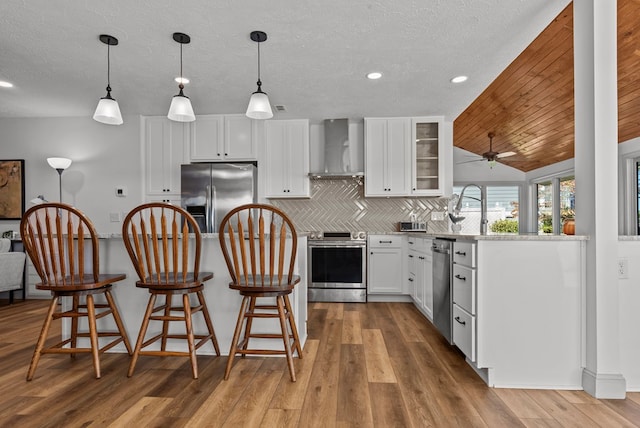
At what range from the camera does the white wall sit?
185 inches

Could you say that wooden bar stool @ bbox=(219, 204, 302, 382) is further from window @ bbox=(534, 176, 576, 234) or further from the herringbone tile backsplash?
window @ bbox=(534, 176, 576, 234)

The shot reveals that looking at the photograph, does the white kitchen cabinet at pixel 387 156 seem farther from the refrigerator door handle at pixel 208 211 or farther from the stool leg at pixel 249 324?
the stool leg at pixel 249 324

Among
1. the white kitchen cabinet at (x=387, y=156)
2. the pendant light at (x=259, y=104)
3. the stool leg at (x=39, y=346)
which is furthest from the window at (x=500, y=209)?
the stool leg at (x=39, y=346)

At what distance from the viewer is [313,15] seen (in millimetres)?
2445

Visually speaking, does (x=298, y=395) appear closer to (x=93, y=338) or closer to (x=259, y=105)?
(x=93, y=338)

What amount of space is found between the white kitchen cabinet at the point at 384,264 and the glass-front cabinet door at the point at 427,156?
777mm

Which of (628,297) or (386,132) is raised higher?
(386,132)

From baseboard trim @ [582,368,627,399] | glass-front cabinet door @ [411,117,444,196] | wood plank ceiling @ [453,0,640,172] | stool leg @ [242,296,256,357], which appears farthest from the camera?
glass-front cabinet door @ [411,117,444,196]

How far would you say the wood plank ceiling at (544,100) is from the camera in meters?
3.12

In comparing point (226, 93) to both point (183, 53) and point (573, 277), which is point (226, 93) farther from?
point (573, 277)

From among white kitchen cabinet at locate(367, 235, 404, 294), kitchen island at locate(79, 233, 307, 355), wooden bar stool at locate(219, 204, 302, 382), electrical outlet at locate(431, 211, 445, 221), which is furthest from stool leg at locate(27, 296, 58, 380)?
electrical outlet at locate(431, 211, 445, 221)

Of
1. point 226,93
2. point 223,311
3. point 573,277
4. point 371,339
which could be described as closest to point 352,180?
point 226,93

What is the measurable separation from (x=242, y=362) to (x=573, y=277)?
2013mm

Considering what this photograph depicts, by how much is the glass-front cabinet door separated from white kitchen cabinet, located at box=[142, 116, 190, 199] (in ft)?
9.50
